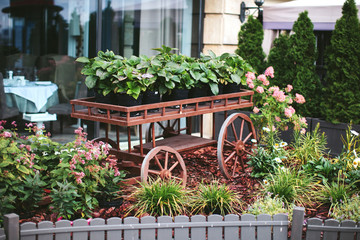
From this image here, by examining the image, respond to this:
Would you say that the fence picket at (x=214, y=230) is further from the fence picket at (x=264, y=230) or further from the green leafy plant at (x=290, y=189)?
the green leafy plant at (x=290, y=189)

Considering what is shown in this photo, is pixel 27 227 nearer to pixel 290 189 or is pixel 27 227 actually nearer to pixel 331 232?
pixel 331 232

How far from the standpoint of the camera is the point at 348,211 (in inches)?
181

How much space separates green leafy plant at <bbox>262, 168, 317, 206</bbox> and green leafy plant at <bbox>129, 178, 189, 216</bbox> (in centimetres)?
90

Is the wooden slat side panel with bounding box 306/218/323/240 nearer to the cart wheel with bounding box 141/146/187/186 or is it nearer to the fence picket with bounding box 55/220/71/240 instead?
the cart wheel with bounding box 141/146/187/186

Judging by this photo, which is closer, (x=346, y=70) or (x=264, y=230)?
(x=264, y=230)

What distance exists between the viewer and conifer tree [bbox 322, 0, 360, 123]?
7.90 m

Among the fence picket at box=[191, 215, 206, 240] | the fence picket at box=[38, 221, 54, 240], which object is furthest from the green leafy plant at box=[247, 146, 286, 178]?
the fence picket at box=[38, 221, 54, 240]

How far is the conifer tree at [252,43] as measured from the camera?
8883mm

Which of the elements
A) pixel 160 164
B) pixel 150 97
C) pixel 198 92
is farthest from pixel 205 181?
pixel 150 97

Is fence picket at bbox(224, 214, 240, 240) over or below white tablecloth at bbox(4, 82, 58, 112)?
below

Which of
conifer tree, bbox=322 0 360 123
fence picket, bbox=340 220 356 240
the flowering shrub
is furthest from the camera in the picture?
conifer tree, bbox=322 0 360 123

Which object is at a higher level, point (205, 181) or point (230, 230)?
point (230, 230)

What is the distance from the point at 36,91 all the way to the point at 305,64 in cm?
443

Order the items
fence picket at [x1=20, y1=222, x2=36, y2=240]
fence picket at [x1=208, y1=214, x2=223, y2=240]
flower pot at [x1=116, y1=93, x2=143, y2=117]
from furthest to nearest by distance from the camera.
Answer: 1. flower pot at [x1=116, y1=93, x2=143, y2=117]
2. fence picket at [x1=208, y1=214, x2=223, y2=240]
3. fence picket at [x1=20, y1=222, x2=36, y2=240]
